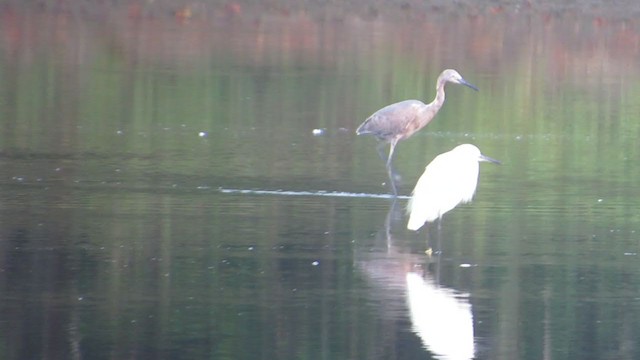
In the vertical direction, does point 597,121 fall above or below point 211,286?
above

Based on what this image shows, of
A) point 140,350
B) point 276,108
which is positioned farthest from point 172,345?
point 276,108

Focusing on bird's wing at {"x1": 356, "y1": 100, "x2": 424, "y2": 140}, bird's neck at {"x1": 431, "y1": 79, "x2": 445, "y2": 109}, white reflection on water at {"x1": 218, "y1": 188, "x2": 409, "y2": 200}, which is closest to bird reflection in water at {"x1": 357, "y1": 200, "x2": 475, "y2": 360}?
white reflection on water at {"x1": 218, "y1": 188, "x2": 409, "y2": 200}

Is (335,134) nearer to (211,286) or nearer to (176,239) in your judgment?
(176,239)

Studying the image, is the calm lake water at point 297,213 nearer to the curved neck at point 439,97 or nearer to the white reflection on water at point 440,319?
the white reflection on water at point 440,319

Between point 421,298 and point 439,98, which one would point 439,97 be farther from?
point 421,298

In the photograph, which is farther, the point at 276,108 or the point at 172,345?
the point at 276,108

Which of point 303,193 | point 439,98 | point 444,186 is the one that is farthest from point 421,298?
point 439,98

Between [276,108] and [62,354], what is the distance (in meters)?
13.0

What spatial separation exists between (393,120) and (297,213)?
10.1 feet

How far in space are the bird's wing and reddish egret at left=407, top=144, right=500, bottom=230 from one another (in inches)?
127

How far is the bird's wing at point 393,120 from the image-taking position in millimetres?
15549

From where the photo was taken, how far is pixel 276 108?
21.1 meters

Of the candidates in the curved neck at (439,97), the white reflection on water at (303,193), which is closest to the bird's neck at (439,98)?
the curved neck at (439,97)

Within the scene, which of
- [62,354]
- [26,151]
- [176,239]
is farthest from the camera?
[26,151]
